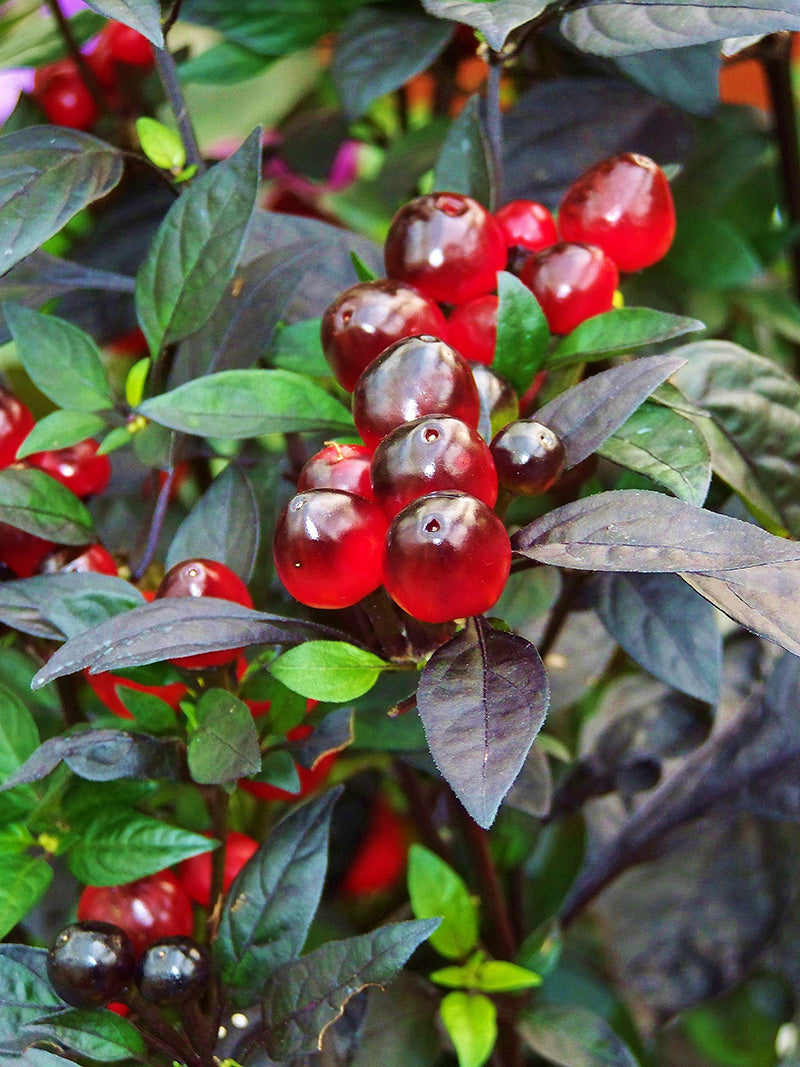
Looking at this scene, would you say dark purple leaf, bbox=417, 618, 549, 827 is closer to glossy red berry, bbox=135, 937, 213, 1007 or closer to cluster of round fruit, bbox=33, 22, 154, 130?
glossy red berry, bbox=135, 937, 213, 1007

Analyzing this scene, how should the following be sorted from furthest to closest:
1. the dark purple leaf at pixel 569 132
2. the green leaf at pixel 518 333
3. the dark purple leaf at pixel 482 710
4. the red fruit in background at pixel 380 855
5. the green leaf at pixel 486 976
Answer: the red fruit in background at pixel 380 855
the dark purple leaf at pixel 569 132
the green leaf at pixel 486 976
the green leaf at pixel 518 333
the dark purple leaf at pixel 482 710

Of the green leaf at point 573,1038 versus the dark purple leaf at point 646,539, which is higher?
the dark purple leaf at point 646,539

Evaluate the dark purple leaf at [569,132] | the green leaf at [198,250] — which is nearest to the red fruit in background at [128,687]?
the green leaf at [198,250]

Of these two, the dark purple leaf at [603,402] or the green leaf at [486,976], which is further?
the green leaf at [486,976]

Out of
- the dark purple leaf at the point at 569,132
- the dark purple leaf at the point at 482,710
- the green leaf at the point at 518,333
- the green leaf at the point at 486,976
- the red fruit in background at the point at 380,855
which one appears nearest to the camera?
the dark purple leaf at the point at 482,710

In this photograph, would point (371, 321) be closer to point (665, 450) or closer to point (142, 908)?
point (665, 450)

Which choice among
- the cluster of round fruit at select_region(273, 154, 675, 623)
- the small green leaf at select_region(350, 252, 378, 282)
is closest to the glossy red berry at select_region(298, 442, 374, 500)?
the cluster of round fruit at select_region(273, 154, 675, 623)

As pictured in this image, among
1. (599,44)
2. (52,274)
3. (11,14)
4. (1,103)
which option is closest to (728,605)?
(599,44)

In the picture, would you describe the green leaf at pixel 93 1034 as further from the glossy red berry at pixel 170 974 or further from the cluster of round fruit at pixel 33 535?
the cluster of round fruit at pixel 33 535

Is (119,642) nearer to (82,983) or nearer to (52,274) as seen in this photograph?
(82,983)
